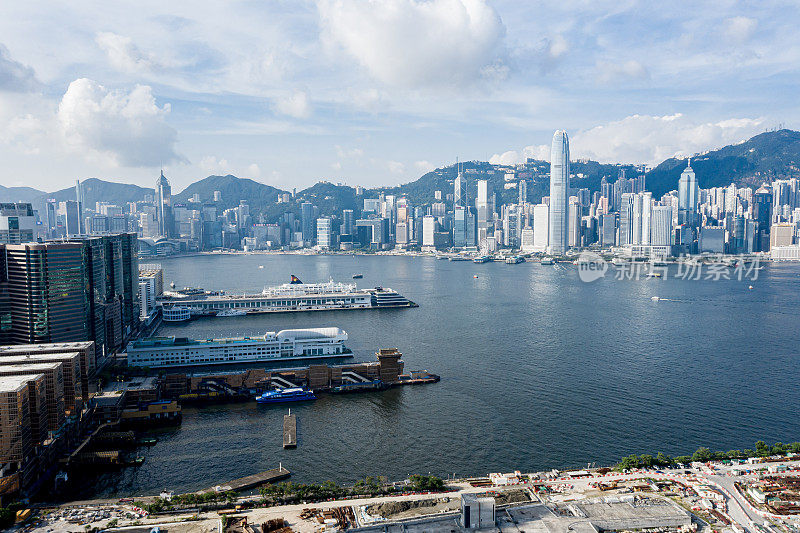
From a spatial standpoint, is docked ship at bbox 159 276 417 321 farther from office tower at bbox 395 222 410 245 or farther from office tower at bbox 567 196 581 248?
office tower at bbox 395 222 410 245

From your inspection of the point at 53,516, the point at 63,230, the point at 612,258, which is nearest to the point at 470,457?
the point at 53,516

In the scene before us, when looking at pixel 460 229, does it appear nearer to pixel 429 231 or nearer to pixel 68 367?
pixel 429 231

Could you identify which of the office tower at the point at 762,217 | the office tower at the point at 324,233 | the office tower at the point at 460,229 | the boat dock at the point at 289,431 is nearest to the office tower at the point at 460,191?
the office tower at the point at 460,229

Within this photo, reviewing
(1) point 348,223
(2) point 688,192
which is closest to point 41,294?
(1) point 348,223

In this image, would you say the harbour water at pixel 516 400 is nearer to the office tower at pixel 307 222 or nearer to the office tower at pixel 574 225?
the office tower at pixel 574 225

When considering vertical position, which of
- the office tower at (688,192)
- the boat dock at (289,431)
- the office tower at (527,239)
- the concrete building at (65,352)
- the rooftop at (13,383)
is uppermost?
the office tower at (688,192)

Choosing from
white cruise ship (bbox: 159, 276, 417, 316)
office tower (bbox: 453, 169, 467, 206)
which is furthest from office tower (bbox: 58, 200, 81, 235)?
office tower (bbox: 453, 169, 467, 206)
